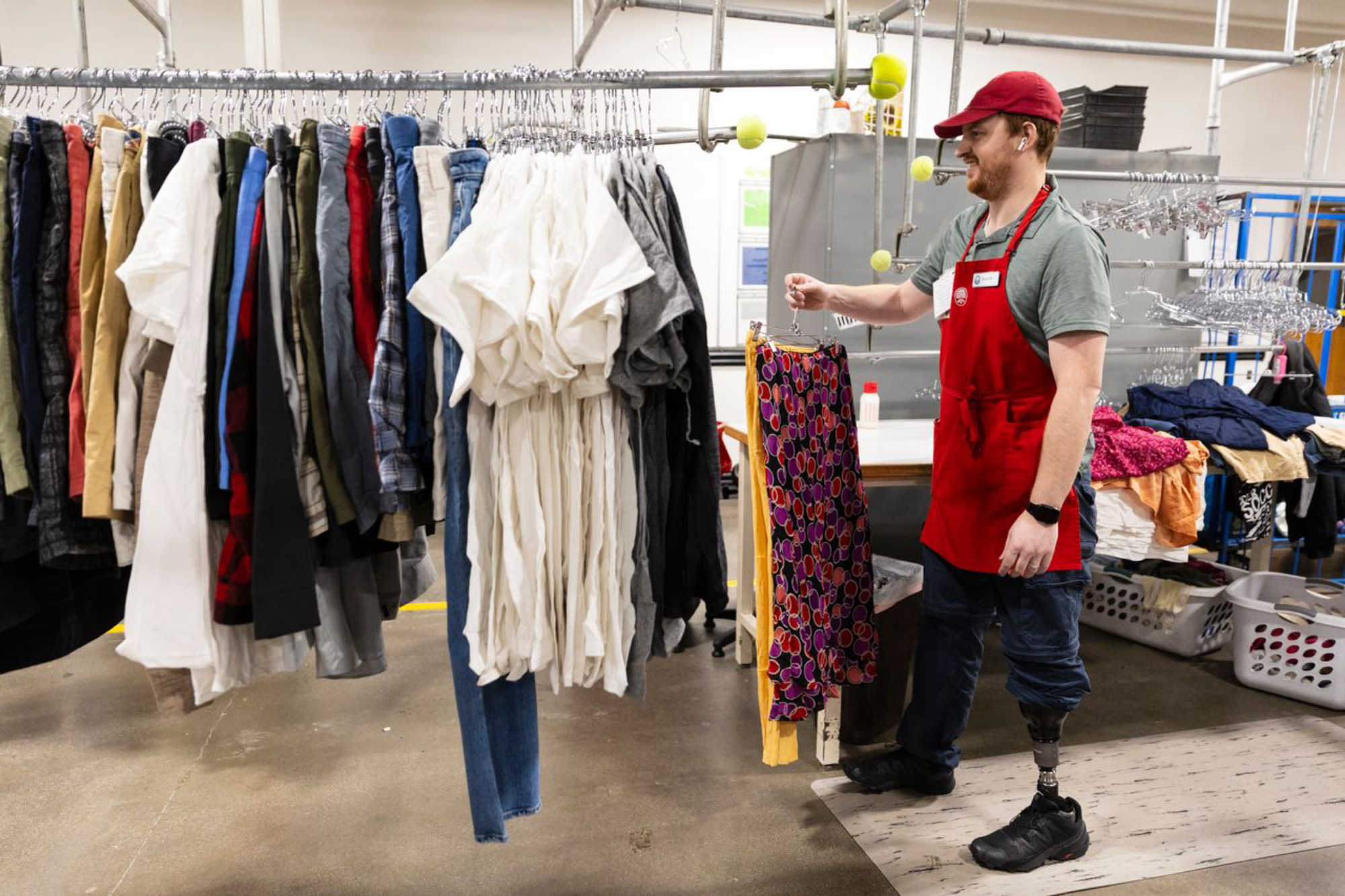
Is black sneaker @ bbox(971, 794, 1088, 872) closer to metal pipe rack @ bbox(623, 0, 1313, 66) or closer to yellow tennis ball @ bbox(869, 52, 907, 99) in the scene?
yellow tennis ball @ bbox(869, 52, 907, 99)

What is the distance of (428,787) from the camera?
8.23 feet

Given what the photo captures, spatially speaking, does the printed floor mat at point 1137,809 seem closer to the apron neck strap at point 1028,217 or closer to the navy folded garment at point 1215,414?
the navy folded garment at point 1215,414

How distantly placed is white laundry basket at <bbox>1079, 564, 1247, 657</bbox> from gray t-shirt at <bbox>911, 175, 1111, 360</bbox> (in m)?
1.95

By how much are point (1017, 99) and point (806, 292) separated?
2.00 feet

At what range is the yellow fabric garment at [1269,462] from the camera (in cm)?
287

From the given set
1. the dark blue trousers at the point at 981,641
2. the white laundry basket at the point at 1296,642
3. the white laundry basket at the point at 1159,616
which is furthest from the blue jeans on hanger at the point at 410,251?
the white laundry basket at the point at 1296,642

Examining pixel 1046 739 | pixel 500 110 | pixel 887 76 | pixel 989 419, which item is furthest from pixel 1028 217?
pixel 1046 739

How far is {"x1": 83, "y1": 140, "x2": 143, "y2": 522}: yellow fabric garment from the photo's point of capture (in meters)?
1.44

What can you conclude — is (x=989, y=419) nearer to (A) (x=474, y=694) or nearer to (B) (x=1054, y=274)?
(B) (x=1054, y=274)

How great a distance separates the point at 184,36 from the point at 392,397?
4934 mm

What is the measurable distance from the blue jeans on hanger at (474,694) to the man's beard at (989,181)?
3.64 feet

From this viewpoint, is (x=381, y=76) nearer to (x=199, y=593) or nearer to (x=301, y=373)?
(x=301, y=373)

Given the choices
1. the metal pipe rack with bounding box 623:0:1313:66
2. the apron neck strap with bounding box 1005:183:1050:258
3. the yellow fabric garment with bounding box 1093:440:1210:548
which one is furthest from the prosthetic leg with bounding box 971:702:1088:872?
the metal pipe rack with bounding box 623:0:1313:66

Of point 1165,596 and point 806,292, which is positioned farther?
point 1165,596
